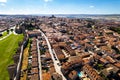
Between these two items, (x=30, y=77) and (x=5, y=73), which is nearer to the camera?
(x=30, y=77)

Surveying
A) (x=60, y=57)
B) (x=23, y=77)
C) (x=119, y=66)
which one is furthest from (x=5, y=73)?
(x=119, y=66)

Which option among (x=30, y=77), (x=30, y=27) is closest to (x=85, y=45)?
(x=30, y=77)

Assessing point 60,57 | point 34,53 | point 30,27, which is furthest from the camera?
point 30,27

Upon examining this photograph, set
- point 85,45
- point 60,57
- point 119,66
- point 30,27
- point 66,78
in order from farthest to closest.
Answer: point 30,27
point 85,45
point 60,57
point 119,66
point 66,78

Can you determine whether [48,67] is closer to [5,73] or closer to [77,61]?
[77,61]

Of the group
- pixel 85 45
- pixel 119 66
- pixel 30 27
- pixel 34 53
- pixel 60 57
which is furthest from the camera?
pixel 30 27

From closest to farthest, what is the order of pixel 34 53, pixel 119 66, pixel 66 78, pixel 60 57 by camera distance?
pixel 66 78 → pixel 119 66 → pixel 60 57 → pixel 34 53

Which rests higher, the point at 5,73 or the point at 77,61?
the point at 77,61

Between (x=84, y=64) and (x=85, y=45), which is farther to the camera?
(x=85, y=45)

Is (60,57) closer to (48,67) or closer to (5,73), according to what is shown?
(48,67)
